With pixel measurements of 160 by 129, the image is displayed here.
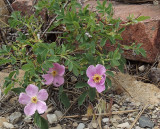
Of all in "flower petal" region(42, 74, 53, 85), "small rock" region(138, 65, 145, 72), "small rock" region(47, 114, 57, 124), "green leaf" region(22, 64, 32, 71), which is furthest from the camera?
"small rock" region(138, 65, 145, 72)

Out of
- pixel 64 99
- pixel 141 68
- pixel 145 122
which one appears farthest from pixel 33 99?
pixel 141 68

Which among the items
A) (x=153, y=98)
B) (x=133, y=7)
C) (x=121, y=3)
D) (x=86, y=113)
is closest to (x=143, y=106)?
(x=153, y=98)

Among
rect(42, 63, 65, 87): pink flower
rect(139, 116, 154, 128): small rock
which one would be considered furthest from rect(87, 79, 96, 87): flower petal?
rect(139, 116, 154, 128): small rock

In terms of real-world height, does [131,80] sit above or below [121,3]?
below

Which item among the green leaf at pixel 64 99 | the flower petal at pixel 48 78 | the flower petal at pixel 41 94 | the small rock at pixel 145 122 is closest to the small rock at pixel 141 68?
the small rock at pixel 145 122

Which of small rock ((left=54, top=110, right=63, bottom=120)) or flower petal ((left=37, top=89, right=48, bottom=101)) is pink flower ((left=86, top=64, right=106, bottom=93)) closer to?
flower petal ((left=37, top=89, right=48, bottom=101))

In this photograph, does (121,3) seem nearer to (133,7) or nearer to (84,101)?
(133,7)
